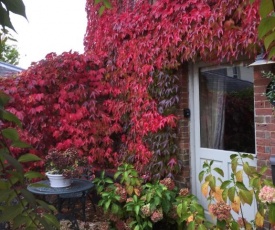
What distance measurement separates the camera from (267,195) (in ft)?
8.37

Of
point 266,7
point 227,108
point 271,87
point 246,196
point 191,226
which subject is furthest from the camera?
point 227,108

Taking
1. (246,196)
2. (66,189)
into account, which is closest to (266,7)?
(246,196)

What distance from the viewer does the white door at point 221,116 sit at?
3.98 m

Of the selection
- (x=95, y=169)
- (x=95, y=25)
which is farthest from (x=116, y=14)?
(x=95, y=169)

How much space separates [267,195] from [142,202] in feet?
5.47

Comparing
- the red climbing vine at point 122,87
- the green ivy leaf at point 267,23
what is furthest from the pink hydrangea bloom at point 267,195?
the green ivy leaf at point 267,23

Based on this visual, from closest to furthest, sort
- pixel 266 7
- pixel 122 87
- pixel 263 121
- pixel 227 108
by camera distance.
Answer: pixel 266 7 < pixel 263 121 < pixel 227 108 < pixel 122 87

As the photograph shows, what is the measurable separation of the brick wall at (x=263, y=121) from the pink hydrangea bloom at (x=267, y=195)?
93 cm

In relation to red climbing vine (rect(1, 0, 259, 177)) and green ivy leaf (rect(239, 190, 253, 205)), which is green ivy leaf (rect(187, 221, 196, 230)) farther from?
red climbing vine (rect(1, 0, 259, 177))

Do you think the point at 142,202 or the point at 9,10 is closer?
the point at 9,10

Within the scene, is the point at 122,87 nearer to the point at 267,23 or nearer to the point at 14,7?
the point at 267,23

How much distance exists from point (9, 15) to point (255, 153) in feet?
11.5

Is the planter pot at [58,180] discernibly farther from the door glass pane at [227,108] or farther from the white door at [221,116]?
the door glass pane at [227,108]

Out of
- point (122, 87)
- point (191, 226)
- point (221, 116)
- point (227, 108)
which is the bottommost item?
point (191, 226)
